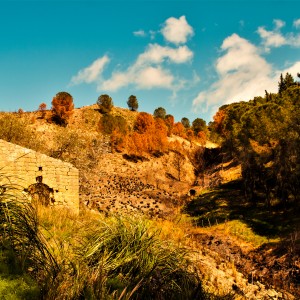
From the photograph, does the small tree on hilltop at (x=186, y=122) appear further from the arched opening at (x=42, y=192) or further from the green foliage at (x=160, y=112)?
the arched opening at (x=42, y=192)

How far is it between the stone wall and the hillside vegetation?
4.18ft

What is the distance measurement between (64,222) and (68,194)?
556 cm

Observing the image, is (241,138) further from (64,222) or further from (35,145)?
(64,222)

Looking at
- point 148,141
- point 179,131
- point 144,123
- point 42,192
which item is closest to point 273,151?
point 42,192

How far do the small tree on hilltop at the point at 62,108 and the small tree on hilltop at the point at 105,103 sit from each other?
31.9 feet

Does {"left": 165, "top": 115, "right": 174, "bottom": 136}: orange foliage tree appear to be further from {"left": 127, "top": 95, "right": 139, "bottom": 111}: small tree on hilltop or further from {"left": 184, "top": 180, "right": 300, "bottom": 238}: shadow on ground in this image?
{"left": 184, "top": 180, "right": 300, "bottom": 238}: shadow on ground

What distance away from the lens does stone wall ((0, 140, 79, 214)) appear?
12445 mm

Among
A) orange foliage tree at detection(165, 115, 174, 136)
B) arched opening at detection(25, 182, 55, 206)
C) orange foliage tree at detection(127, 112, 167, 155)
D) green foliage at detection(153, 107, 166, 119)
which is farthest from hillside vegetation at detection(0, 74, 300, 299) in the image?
green foliage at detection(153, 107, 166, 119)

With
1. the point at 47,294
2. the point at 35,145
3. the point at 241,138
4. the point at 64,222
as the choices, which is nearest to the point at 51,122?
the point at 35,145

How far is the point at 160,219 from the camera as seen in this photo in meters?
17.9

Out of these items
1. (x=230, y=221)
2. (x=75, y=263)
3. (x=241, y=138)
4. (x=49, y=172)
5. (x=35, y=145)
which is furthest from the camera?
(x=241, y=138)

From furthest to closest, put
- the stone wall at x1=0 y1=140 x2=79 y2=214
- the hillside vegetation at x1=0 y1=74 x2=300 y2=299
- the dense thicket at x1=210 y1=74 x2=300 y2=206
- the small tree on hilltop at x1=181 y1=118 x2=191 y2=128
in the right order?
the small tree on hilltop at x1=181 y1=118 x2=191 y2=128, the dense thicket at x1=210 y1=74 x2=300 y2=206, the stone wall at x1=0 y1=140 x2=79 y2=214, the hillside vegetation at x1=0 y1=74 x2=300 y2=299

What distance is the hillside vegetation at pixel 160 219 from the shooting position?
5.26 metres

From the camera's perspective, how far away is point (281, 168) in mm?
20203
